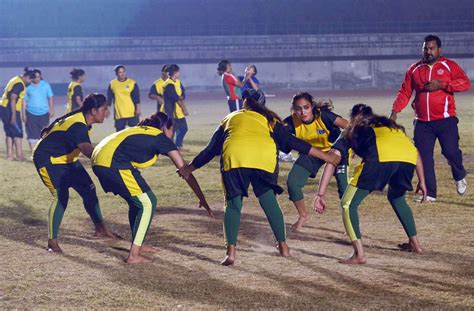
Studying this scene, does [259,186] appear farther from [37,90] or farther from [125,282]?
[37,90]

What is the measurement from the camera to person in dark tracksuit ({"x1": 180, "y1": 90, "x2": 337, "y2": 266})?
6.60m

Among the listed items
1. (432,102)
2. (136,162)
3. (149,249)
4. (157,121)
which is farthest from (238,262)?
(432,102)

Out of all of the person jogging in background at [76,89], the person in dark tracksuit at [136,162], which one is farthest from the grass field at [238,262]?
the person jogging in background at [76,89]

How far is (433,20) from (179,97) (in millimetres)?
32041

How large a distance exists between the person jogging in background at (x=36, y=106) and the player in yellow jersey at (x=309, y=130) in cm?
844

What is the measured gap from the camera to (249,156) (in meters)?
6.57

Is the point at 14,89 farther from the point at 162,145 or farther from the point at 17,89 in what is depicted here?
the point at 162,145

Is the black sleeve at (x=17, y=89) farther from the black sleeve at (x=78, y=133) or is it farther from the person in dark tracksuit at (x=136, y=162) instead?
the person in dark tracksuit at (x=136, y=162)

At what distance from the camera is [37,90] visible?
1547 centimetres

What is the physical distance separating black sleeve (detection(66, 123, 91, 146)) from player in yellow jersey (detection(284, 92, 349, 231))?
76.3 inches

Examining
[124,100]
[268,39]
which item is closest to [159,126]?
[124,100]

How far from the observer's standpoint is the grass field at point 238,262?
561 cm

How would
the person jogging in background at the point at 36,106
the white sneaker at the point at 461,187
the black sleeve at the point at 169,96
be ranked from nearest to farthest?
the white sneaker at the point at 461,187
the person jogging in background at the point at 36,106
the black sleeve at the point at 169,96

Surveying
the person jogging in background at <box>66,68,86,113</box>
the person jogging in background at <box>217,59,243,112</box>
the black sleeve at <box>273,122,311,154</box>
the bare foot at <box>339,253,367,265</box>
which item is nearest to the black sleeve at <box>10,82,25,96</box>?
the person jogging in background at <box>66,68,86,113</box>
